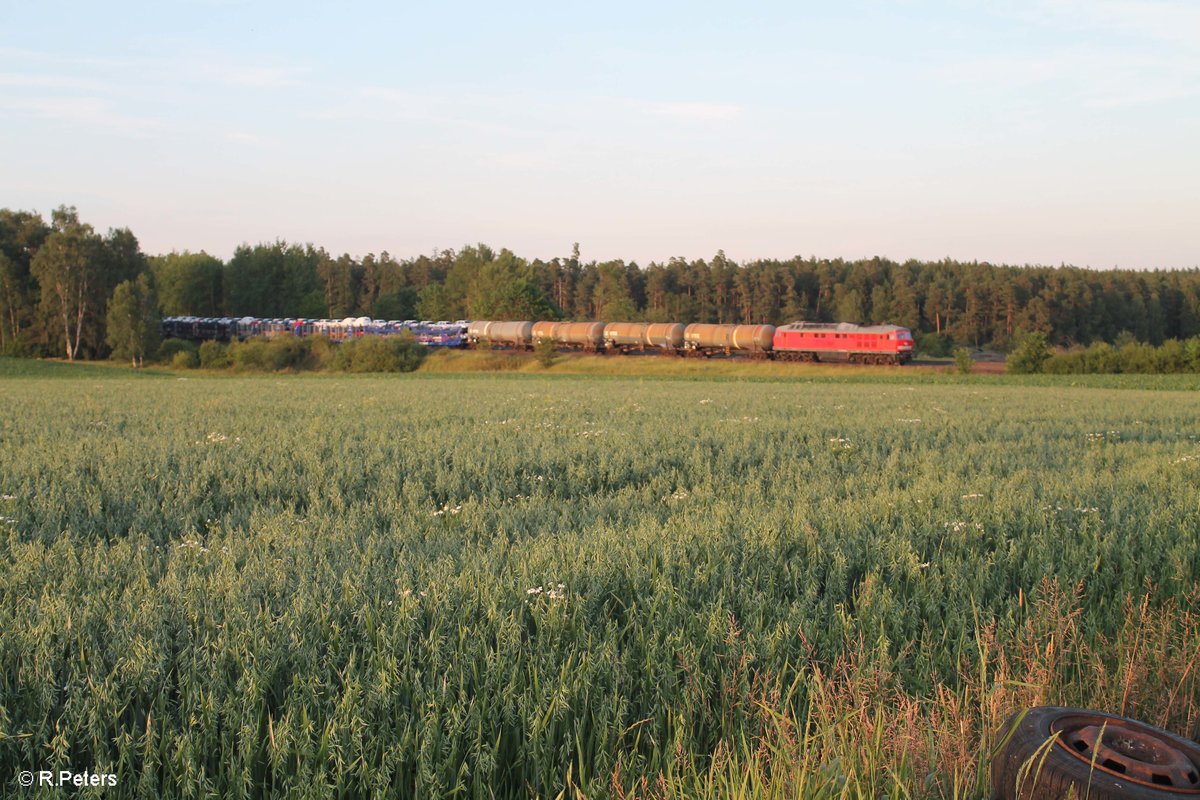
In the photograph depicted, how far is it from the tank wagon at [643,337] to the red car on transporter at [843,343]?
10428 millimetres

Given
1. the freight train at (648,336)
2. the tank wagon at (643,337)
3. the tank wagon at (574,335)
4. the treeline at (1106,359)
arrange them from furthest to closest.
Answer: the tank wagon at (574,335), the tank wagon at (643,337), the freight train at (648,336), the treeline at (1106,359)

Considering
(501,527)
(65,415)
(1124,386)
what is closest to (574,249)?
(1124,386)

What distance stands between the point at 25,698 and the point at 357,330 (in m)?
94.1

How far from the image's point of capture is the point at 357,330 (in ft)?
309

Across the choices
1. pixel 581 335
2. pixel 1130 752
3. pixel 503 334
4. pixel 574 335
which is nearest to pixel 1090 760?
pixel 1130 752

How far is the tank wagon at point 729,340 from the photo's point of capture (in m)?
71.6

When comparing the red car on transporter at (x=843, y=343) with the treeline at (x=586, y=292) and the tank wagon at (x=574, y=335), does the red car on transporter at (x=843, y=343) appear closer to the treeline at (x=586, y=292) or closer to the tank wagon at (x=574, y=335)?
the tank wagon at (x=574, y=335)

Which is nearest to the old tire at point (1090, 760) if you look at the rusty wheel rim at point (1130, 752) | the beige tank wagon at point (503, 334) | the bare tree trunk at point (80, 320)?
the rusty wheel rim at point (1130, 752)

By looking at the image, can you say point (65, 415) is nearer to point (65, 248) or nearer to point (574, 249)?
point (65, 248)

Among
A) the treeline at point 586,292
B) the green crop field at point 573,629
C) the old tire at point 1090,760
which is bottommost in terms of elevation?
the green crop field at point 573,629

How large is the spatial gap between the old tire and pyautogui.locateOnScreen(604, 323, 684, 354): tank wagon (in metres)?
74.8

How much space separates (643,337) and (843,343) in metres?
A: 19.8

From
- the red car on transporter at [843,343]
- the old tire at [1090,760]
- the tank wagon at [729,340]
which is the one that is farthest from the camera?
the tank wagon at [729,340]

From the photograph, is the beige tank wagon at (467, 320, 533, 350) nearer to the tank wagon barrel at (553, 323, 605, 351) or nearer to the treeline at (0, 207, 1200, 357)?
the tank wagon barrel at (553, 323, 605, 351)
